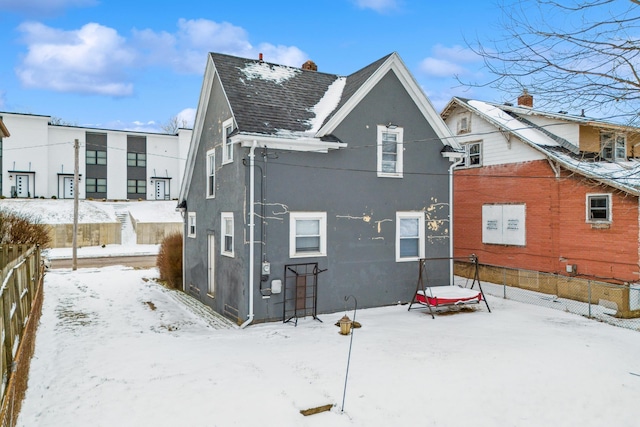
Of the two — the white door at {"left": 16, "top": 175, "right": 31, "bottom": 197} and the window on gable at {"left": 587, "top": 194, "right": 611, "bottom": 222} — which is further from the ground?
the white door at {"left": 16, "top": 175, "right": 31, "bottom": 197}

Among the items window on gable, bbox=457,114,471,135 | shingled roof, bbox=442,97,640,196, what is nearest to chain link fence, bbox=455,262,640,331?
shingled roof, bbox=442,97,640,196

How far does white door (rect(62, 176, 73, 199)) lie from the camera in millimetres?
43125

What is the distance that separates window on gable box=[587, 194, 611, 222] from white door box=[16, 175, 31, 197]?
45.7 m

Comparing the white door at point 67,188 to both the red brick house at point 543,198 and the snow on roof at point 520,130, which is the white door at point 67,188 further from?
the snow on roof at point 520,130

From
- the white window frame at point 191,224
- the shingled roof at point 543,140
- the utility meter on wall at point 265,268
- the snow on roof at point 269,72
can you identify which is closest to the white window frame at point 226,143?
the snow on roof at point 269,72

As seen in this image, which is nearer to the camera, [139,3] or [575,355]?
[575,355]

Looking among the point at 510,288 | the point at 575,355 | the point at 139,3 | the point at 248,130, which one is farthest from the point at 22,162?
the point at 575,355

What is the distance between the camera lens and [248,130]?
455 inches

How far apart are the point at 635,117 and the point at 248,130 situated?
8498mm

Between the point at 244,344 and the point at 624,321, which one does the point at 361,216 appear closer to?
the point at 244,344

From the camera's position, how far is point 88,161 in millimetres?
43688

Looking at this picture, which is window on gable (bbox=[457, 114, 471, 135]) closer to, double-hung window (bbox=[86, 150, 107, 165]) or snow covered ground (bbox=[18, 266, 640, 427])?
snow covered ground (bbox=[18, 266, 640, 427])

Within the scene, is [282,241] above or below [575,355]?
above

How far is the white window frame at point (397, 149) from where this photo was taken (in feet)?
44.4
